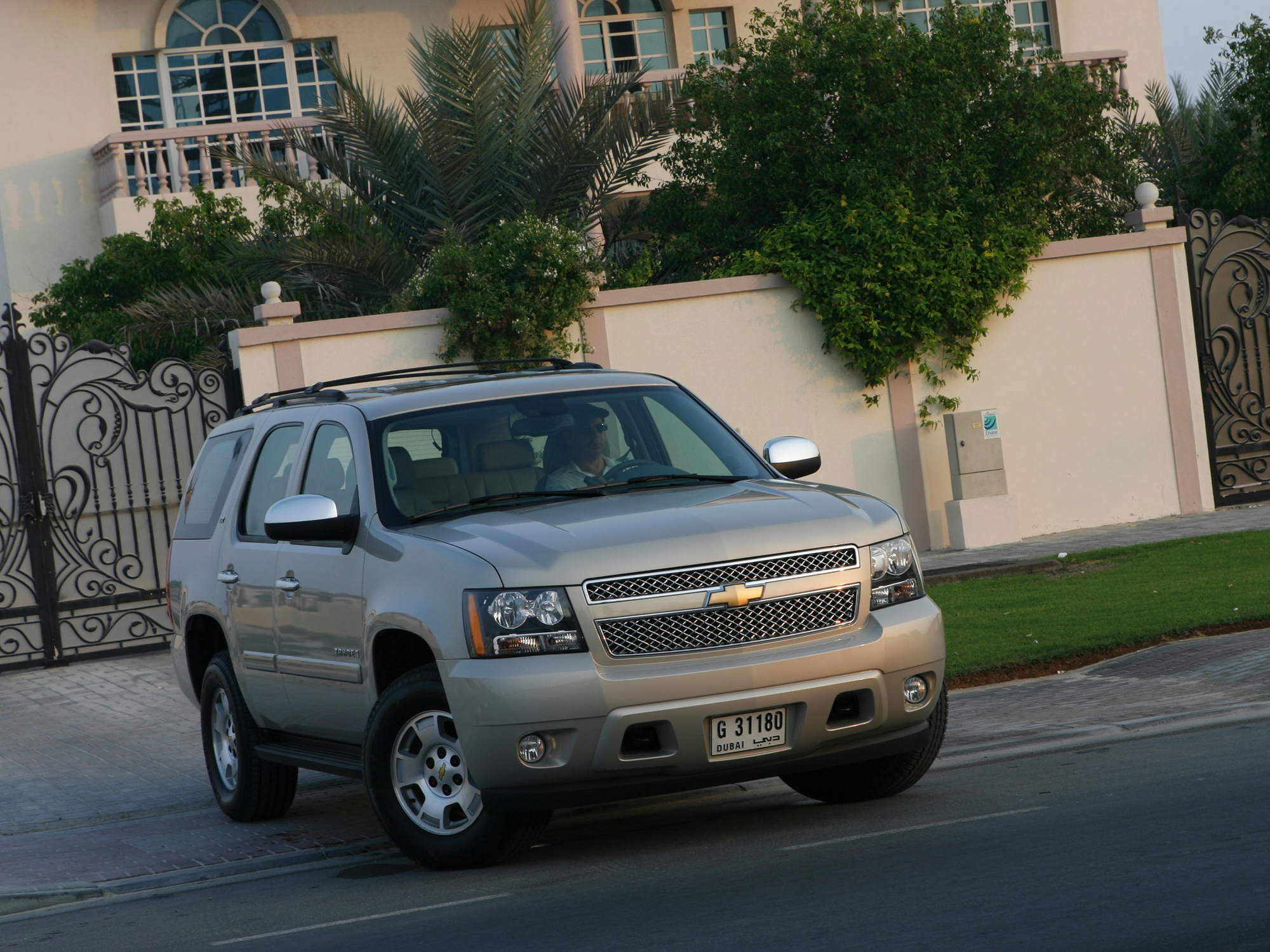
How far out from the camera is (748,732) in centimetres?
588

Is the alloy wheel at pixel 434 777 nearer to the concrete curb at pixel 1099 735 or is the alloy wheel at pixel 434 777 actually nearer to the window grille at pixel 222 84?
the concrete curb at pixel 1099 735

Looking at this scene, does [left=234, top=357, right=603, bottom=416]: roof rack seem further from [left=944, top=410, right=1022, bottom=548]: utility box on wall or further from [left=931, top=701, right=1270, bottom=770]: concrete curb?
[left=944, top=410, right=1022, bottom=548]: utility box on wall

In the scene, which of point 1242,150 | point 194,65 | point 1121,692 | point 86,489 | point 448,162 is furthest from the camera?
point 194,65

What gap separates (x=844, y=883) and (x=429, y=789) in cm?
171

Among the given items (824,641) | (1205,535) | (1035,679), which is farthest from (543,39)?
(824,641)

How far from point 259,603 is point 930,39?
12.4 m

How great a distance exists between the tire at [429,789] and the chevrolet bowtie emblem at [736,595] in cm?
107

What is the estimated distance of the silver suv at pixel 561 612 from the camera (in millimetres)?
5770

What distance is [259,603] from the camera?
24.1 ft

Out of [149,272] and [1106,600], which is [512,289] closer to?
[149,272]

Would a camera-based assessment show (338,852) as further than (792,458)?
No

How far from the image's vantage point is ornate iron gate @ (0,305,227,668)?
14.2 m

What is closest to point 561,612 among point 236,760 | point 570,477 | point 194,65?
point 570,477

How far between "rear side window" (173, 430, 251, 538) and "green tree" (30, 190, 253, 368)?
9.40m
